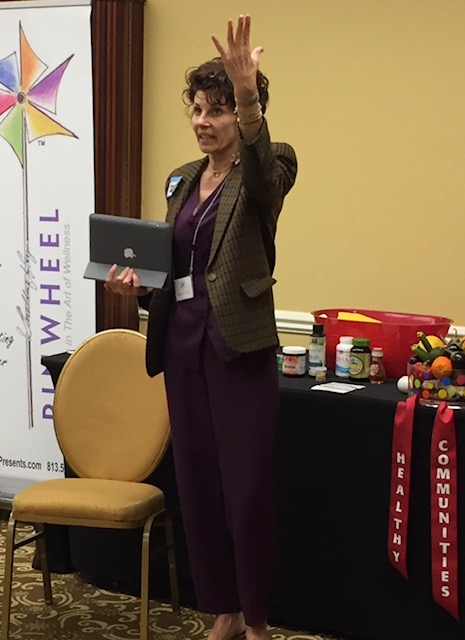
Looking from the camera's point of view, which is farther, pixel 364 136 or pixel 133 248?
pixel 364 136

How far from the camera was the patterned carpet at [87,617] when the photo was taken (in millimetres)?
2809

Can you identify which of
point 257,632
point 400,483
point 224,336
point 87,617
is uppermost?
point 224,336

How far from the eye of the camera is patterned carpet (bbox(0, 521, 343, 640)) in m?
2.81

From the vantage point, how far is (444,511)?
2541 millimetres

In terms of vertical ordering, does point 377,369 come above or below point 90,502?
above

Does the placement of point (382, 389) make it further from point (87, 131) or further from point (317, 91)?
point (87, 131)

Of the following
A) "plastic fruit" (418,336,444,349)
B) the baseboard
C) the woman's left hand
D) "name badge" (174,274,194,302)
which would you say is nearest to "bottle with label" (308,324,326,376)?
"plastic fruit" (418,336,444,349)

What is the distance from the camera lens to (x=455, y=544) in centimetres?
254

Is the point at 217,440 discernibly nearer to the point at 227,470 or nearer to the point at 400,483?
the point at 227,470

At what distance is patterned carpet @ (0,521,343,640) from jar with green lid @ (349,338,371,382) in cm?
75

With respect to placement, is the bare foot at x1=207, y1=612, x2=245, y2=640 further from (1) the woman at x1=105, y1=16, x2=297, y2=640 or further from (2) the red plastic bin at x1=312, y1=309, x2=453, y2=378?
(2) the red plastic bin at x1=312, y1=309, x2=453, y2=378

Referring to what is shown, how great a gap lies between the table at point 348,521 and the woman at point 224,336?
0.29 metres

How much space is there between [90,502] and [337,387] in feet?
2.46

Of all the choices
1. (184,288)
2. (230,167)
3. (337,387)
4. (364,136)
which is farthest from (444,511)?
(364,136)
